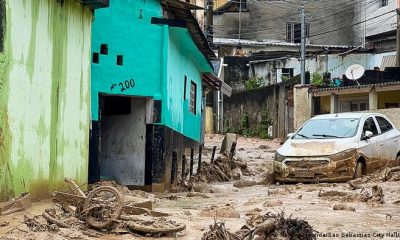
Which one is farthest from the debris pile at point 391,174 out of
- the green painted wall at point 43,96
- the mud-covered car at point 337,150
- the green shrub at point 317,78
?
the green shrub at point 317,78

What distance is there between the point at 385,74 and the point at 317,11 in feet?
64.1

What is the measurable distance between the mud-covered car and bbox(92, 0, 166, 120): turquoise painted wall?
3.31m

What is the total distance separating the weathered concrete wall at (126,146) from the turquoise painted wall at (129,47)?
638 mm

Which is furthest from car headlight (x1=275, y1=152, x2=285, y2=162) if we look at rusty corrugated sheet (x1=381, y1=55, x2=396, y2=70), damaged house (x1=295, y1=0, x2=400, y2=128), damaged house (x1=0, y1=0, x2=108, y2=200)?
rusty corrugated sheet (x1=381, y1=55, x2=396, y2=70)

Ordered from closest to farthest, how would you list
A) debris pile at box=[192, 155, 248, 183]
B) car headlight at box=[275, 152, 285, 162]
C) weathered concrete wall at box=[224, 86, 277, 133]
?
car headlight at box=[275, 152, 285, 162] < debris pile at box=[192, 155, 248, 183] < weathered concrete wall at box=[224, 86, 277, 133]

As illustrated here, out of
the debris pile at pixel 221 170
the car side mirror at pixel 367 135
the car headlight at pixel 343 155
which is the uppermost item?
the car side mirror at pixel 367 135

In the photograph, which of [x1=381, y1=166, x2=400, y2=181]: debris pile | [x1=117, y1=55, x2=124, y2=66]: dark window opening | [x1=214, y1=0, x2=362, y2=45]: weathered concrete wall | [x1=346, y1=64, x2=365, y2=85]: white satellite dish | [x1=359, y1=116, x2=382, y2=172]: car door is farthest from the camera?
[x1=214, y1=0, x2=362, y2=45]: weathered concrete wall

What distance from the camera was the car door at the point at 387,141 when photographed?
15170 millimetres

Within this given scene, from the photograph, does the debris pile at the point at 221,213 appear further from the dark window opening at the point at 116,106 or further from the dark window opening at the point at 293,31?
the dark window opening at the point at 293,31

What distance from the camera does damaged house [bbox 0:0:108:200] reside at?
26.3 ft

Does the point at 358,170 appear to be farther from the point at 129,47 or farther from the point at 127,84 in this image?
the point at 129,47

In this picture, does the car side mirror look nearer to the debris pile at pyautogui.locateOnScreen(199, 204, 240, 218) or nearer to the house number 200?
the house number 200

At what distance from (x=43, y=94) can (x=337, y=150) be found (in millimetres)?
7030

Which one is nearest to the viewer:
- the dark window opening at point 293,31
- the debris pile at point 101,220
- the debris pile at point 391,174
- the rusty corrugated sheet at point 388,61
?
the debris pile at point 101,220
